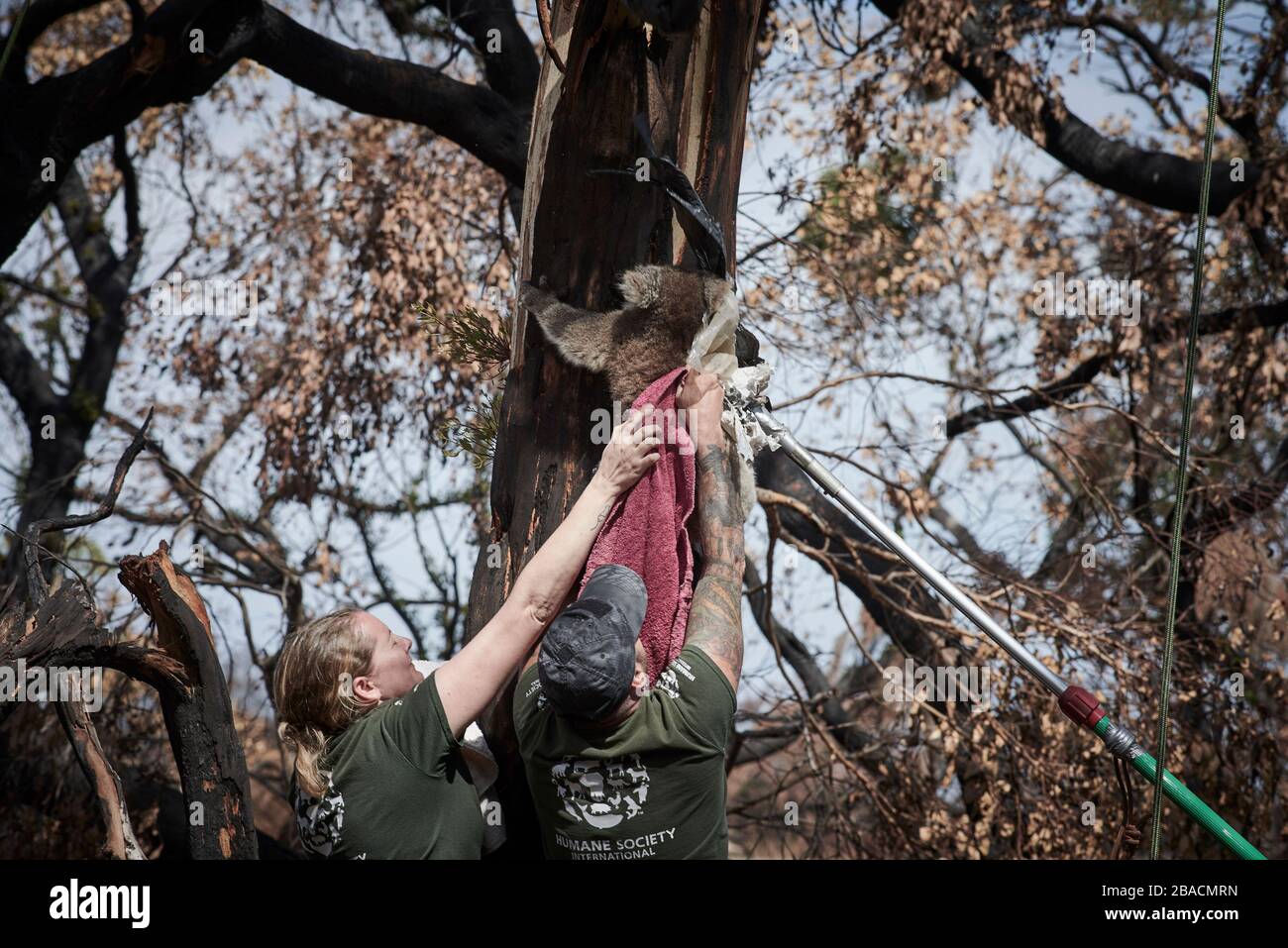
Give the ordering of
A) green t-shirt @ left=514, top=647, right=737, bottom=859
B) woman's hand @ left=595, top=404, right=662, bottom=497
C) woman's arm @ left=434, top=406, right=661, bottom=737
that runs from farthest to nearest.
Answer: woman's hand @ left=595, top=404, right=662, bottom=497, woman's arm @ left=434, top=406, right=661, bottom=737, green t-shirt @ left=514, top=647, right=737, bottom=859

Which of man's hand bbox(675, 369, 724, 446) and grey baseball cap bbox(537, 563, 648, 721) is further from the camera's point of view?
man's hand bbox(675, 369, 724, 446)

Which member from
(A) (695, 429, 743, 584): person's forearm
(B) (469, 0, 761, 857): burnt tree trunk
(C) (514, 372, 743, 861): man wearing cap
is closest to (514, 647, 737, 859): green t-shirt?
(C) (514, 372, 743, 861): man wearing cap

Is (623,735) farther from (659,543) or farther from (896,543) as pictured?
(896,543)

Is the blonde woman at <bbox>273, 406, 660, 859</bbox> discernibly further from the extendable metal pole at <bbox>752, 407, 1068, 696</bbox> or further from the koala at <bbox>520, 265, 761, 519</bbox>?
the extendable metal pole at <bbox>752, 407, 1068, 696</bbox>

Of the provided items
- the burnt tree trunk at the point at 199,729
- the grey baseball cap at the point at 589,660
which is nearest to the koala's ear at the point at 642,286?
the grey baseball cap at the point at 589,660

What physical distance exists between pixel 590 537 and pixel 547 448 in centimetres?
49

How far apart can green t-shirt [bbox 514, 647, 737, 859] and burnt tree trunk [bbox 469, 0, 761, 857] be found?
1.86 ft

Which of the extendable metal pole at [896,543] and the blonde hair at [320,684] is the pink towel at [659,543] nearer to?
the extendable metal pole at [896,543]

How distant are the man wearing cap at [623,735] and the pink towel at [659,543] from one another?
3.4 inches

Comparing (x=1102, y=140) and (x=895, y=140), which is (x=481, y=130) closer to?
(x=895, y=140)

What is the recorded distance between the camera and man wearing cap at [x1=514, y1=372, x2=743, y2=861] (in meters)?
2.27

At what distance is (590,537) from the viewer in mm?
2660

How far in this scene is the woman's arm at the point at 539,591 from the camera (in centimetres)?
248
